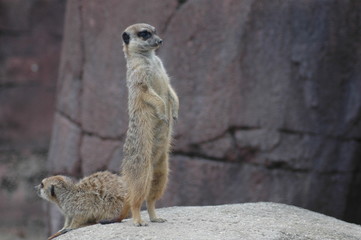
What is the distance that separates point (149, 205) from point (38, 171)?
5.45 m

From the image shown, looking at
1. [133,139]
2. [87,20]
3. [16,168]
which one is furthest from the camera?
[16,168]

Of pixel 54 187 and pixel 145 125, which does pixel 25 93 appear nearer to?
pixel 54 187

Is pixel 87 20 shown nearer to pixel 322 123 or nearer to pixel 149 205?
pixel 322 123

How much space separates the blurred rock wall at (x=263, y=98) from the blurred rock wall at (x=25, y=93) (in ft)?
10.4

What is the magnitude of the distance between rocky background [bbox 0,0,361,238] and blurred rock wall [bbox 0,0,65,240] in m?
3.11

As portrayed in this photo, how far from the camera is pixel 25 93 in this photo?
9711 mm

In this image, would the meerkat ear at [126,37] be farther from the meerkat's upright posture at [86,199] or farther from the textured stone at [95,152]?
the textured stone at [95,152]

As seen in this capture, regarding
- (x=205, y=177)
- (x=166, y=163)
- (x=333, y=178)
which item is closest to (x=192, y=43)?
(x=205, y=177)

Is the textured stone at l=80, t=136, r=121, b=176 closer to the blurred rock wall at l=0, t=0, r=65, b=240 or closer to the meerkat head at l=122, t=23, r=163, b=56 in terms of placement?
the meerkat head at l=122, t=23, r=163, b=56

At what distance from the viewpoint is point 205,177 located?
21.1 feet

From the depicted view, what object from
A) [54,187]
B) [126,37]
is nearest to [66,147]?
[54,187]

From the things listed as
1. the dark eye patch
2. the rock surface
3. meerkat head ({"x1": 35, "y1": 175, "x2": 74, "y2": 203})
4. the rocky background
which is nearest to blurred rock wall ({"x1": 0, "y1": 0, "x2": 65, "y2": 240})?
the rocky background

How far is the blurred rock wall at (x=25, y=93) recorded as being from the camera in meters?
9.47

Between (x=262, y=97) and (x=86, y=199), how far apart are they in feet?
6.73
